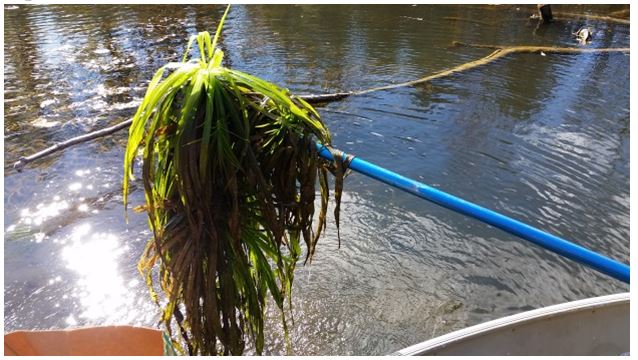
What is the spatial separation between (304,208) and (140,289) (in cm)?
298

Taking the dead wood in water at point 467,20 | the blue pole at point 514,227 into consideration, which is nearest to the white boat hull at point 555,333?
the blue pole at point 514,227

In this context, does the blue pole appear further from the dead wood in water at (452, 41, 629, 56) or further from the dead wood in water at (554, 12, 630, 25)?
the dead wood in water at (554, 12, 630, 25)

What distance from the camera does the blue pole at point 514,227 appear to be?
1.67 m

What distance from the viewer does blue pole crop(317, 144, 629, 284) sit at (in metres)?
1.67

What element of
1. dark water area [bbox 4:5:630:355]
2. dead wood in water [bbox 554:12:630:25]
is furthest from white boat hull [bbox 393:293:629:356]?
dead wood in water [bbox 554:12:630:25]

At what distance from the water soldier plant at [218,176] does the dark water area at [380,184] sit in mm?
2008

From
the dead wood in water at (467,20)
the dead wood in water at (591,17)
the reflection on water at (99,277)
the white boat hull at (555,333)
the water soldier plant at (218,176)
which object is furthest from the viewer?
the dead wood in water at (591,17)

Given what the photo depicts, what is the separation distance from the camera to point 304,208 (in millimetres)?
2109

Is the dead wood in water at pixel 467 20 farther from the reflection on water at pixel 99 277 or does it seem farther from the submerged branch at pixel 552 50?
the reflection on water at pixel 99 277

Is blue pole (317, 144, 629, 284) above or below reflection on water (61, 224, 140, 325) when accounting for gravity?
above

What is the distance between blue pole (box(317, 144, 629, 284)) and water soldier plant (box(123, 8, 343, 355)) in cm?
18

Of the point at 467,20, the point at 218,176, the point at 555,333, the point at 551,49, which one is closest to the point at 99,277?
the point at 218,176

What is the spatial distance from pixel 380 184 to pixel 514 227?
14.3ft

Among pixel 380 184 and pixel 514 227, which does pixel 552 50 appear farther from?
pixel 514 227
